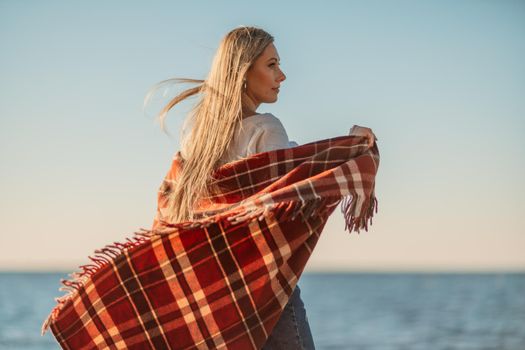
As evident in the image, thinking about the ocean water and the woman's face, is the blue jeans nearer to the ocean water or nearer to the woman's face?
the woman's face

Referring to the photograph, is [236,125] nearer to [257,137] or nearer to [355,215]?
[257,137]

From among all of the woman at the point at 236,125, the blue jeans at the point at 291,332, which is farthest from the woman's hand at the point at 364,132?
the blue jeans at the point at 291,332

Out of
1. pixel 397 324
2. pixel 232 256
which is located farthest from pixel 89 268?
pixel 397 324

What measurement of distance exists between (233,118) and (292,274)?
0.62 meters

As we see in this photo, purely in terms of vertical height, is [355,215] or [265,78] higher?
[265,78]

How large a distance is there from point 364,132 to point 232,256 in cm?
68

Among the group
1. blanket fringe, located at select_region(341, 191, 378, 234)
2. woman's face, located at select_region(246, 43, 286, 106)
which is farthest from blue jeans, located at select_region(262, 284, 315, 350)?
woman's face, located at select_region(246, 43, 286, 106)

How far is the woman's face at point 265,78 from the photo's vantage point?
3465mm

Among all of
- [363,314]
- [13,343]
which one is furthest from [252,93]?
[363,314]

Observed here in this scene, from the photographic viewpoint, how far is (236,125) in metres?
3.37

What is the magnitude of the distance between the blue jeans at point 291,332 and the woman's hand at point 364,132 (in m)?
0.65

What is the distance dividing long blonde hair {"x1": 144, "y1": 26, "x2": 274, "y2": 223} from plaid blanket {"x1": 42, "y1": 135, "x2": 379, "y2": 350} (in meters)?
0.06

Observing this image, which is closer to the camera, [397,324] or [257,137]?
[257,137]

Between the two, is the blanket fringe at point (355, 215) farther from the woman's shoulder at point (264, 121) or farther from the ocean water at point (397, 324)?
the ocean water at point (397, 324)
